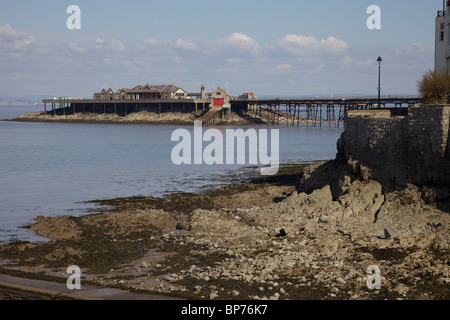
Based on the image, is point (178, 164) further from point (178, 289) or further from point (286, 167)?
point (178, 289)

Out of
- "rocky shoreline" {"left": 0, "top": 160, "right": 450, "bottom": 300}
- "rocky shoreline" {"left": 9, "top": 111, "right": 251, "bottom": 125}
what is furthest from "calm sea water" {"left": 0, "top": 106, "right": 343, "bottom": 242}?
"rocky shoreline" {"left": 9, "top": 111, "right": 251, "bottom": 125}

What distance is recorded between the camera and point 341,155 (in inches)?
947

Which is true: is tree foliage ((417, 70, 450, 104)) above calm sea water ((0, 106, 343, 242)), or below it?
above

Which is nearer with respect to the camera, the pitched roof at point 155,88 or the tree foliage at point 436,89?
the tree foliage at point 436,89

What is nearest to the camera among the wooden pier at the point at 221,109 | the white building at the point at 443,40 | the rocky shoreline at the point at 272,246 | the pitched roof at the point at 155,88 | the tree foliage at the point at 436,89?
the rocky shoreline at the point at 272,246

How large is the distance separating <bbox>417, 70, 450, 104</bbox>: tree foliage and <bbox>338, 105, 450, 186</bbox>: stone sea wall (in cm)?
447

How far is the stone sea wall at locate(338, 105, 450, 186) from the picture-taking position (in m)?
18.5

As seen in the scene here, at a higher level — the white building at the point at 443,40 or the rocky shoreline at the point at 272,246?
the white building at the point at 443,40

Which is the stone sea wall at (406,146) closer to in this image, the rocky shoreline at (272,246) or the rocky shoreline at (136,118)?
the rocky shoreline at (272,246)

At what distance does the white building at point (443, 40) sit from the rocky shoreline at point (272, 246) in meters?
9.47

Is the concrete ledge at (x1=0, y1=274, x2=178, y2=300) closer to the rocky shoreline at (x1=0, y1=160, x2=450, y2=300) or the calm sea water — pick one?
the rocky shoreline at (x1=0, y1=160, x2=450, y2=300)

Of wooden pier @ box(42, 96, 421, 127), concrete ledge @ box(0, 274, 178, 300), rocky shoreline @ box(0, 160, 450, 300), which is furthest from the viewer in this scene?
wooden pier @ box(42, 96, 421, 127)

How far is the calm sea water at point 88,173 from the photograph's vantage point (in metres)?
26.0

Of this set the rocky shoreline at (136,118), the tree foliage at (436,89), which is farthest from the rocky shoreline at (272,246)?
the rocky shoreline at (136,118)
